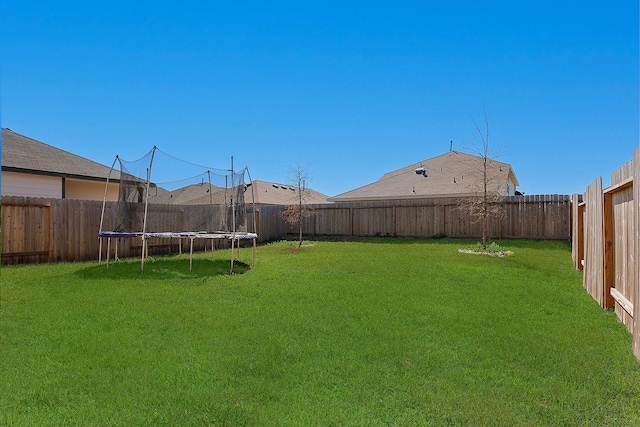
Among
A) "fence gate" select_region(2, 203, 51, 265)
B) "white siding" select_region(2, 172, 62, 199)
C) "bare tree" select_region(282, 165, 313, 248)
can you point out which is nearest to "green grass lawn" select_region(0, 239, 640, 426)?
"fence gate" select_region(2, 203, 51, 265)

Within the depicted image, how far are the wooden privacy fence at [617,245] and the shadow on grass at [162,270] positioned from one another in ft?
18.6

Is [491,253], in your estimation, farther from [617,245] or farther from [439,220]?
[617,245]

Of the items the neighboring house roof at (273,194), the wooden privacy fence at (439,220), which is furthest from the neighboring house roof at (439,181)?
the neighboring house roof at (273,194)

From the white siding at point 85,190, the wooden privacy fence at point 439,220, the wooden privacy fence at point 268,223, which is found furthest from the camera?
the white siding at point 85,190

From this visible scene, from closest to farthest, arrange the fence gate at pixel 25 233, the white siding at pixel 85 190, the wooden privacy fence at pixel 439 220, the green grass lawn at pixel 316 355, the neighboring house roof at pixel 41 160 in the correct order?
1. the green grass lawn at pixel 316 355
2. the fence gate at pixel 25 233
3. the wooden privacy fence at pixel 439 220
4. the neighboring house roof at pixel 41 160
5. the white siding at pixel 85 190

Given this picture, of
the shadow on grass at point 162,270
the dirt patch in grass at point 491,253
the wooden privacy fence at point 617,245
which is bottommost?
the shadow on grass at point 162,270

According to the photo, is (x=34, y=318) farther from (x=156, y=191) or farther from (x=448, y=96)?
(x=448, y=96)

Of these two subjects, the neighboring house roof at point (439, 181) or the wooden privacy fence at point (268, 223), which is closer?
the wooden privacy fence at point (268, 223)

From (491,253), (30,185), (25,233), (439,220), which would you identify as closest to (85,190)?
(30,185)

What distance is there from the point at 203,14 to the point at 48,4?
263 cm

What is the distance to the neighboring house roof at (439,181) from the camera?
588 inches

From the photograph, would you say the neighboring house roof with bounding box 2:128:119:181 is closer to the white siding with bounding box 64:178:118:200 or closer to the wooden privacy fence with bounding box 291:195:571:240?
the white siding with bounding box 64:178:118:200

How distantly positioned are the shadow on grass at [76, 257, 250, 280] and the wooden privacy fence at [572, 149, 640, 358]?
5684 mm

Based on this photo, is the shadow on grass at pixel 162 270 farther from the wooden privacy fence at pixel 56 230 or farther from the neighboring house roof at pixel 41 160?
the neighboring house roof at pixel 41 160
